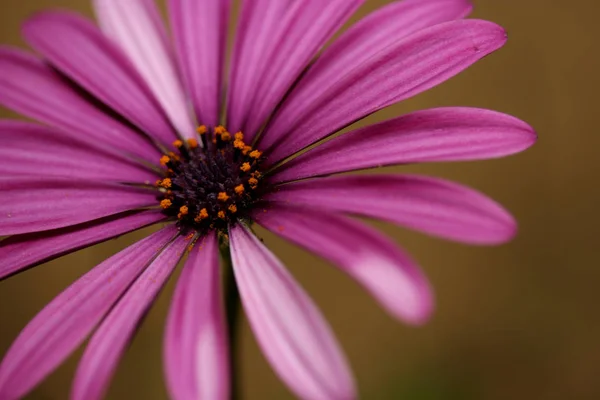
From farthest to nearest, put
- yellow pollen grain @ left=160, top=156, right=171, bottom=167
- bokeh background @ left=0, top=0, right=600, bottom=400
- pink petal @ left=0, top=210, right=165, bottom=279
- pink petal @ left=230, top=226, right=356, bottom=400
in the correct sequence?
bokeh background @ left=0, top=0, right=600, bottom=400 → yellow pollen grain @ left=160, top=156, right=171, bottom=167 → pink petal @ left=0, top=210, right=165, bottom=279 → pink petal @ left=230, top=226, right=356, bottom=400

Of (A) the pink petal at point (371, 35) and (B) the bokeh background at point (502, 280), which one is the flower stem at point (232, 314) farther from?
(B) the bokeh background at point (502, 280)

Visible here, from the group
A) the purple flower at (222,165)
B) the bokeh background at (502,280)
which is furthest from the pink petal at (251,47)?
the bokeh background at (502,280)

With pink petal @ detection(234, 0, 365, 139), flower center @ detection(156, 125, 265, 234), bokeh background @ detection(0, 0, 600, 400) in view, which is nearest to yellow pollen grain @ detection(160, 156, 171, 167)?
flower center @ detection(156, 125, 265, 234)

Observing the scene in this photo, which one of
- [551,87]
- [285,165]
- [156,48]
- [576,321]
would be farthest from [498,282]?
[156,48]

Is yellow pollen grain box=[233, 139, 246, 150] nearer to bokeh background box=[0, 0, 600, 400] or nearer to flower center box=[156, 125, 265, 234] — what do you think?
flower center box=[156, 125, 265, 234]

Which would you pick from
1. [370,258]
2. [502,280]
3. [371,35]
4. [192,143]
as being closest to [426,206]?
[370,258]

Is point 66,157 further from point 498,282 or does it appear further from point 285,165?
point 498,282
